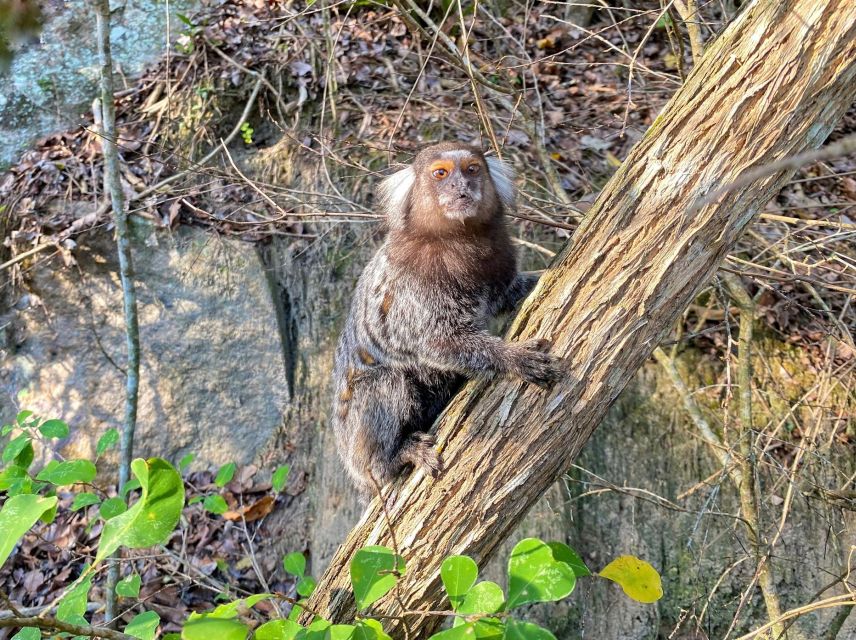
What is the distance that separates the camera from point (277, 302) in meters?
6.25

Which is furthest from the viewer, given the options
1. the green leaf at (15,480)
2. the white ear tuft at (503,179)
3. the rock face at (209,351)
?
the rock face at (209,351)

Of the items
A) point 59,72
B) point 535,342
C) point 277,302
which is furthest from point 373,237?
point 59,72

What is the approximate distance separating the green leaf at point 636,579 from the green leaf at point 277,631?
4.86 ft

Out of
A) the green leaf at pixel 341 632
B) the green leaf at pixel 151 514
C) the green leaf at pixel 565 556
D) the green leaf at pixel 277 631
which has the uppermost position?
the green leaf at pixel 151 514

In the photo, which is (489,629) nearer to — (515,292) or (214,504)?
(515,292)

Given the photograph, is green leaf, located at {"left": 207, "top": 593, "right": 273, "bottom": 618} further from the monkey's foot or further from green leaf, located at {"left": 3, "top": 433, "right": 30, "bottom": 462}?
green leaf, located at {"left": 3, "top": 433, "right": 30, "bottom": 462}

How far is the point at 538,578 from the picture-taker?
185 centimetres

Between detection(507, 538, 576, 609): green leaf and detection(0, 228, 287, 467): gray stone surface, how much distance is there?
457cm

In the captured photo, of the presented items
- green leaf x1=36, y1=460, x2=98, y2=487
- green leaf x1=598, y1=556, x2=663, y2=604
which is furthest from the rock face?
green leaf x1=598, y1=556, x2=663, y2=604

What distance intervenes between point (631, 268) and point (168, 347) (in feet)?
16.0

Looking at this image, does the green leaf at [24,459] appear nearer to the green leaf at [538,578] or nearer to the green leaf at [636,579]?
the green leaf at [538,578]

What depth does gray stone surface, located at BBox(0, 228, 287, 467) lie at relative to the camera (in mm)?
6023

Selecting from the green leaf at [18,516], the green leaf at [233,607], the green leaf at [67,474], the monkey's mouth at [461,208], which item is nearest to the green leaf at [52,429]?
the green leaf at [67,474]

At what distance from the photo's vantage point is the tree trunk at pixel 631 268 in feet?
7.60
